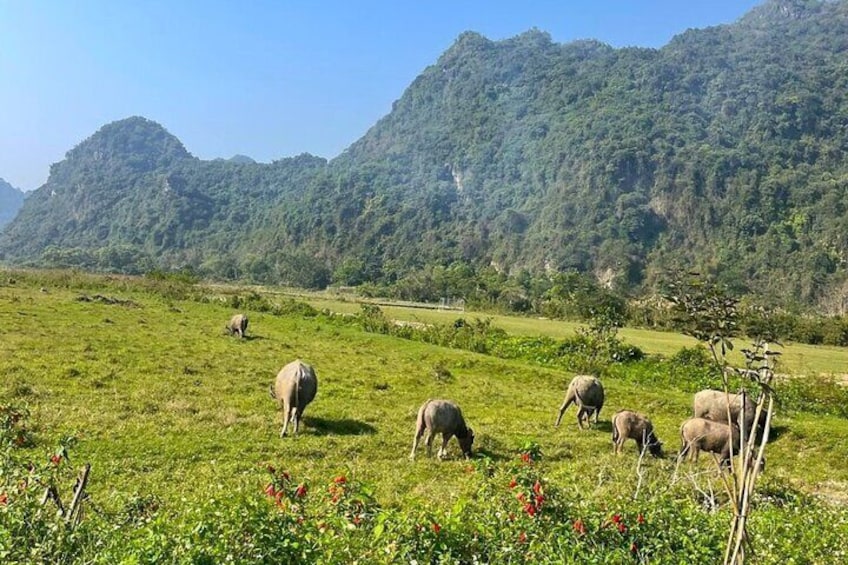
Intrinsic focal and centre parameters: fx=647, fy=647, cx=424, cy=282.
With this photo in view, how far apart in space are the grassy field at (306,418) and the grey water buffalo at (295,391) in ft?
1.30

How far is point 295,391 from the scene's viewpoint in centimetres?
1449

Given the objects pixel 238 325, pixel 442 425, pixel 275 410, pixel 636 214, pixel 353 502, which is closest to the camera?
pixel 353 502

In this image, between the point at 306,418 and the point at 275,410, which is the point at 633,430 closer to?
the point at 306,418

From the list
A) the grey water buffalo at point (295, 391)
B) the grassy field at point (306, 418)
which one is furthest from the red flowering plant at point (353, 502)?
the grey water buffalo at point (295, 391)

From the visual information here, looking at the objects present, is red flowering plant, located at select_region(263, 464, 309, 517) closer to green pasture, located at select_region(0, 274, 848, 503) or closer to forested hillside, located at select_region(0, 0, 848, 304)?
green pasture, located at select_region(0, 274, 848, 503)

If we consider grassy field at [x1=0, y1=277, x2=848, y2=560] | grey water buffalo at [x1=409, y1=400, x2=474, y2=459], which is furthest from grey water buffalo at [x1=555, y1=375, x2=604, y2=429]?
grey water buffalo at [x1=409, y1=400, x2=474, y2=459]

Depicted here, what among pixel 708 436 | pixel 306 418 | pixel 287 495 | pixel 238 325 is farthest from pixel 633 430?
pixel 238 325

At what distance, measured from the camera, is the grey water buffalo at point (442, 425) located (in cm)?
1314

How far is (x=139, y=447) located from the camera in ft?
39.5

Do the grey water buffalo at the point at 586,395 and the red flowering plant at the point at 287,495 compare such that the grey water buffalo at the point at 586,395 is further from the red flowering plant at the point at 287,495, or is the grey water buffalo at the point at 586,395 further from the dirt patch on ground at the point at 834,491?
the red flowering plant at the point at 287,495

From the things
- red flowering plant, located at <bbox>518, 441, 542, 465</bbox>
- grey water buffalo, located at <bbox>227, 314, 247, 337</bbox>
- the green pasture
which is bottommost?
the green pasture

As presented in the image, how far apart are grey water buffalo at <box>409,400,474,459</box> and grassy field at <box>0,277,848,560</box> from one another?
517 millimetres

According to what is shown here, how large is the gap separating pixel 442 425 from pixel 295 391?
140 inches

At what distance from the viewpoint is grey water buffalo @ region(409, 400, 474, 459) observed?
43.1ft
